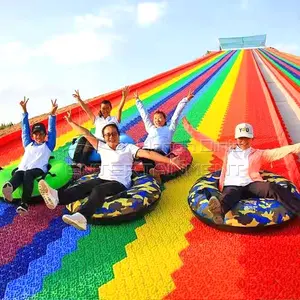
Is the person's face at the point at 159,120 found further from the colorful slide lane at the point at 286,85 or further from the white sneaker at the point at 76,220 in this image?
the colorful slide lane at the point at 286,85

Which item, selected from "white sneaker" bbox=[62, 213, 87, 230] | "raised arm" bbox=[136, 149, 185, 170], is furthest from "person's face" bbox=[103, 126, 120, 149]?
"white sneaker" bbox=[62, 213, 87, 230]

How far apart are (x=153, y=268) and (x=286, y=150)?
1.84 metres

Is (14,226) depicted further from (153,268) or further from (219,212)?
(219,212)

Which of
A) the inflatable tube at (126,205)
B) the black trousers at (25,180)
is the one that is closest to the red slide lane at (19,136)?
the black trousers at (25,180)

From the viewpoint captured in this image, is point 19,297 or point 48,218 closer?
point 19,297

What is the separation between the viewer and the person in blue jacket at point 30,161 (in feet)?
15.1

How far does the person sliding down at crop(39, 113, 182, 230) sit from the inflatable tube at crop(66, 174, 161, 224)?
3.4 inches

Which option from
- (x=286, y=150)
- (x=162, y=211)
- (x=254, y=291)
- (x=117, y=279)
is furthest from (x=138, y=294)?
(x=286, y=150)

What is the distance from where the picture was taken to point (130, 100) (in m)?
11.7

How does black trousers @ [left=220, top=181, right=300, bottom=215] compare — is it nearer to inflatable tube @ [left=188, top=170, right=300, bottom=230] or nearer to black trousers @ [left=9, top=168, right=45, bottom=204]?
inflatable tube @ [left=188, top=170, right=300, bottom=230]

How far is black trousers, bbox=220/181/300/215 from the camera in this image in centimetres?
391

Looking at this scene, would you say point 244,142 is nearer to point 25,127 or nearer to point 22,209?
point 22,209

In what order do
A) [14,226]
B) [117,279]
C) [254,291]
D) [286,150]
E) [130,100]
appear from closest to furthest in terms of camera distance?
1. [254,291]
2. [117,279]
3. [286,150]
4. [14,226]
5. [130,100]

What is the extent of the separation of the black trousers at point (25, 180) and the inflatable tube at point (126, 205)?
0.62m
